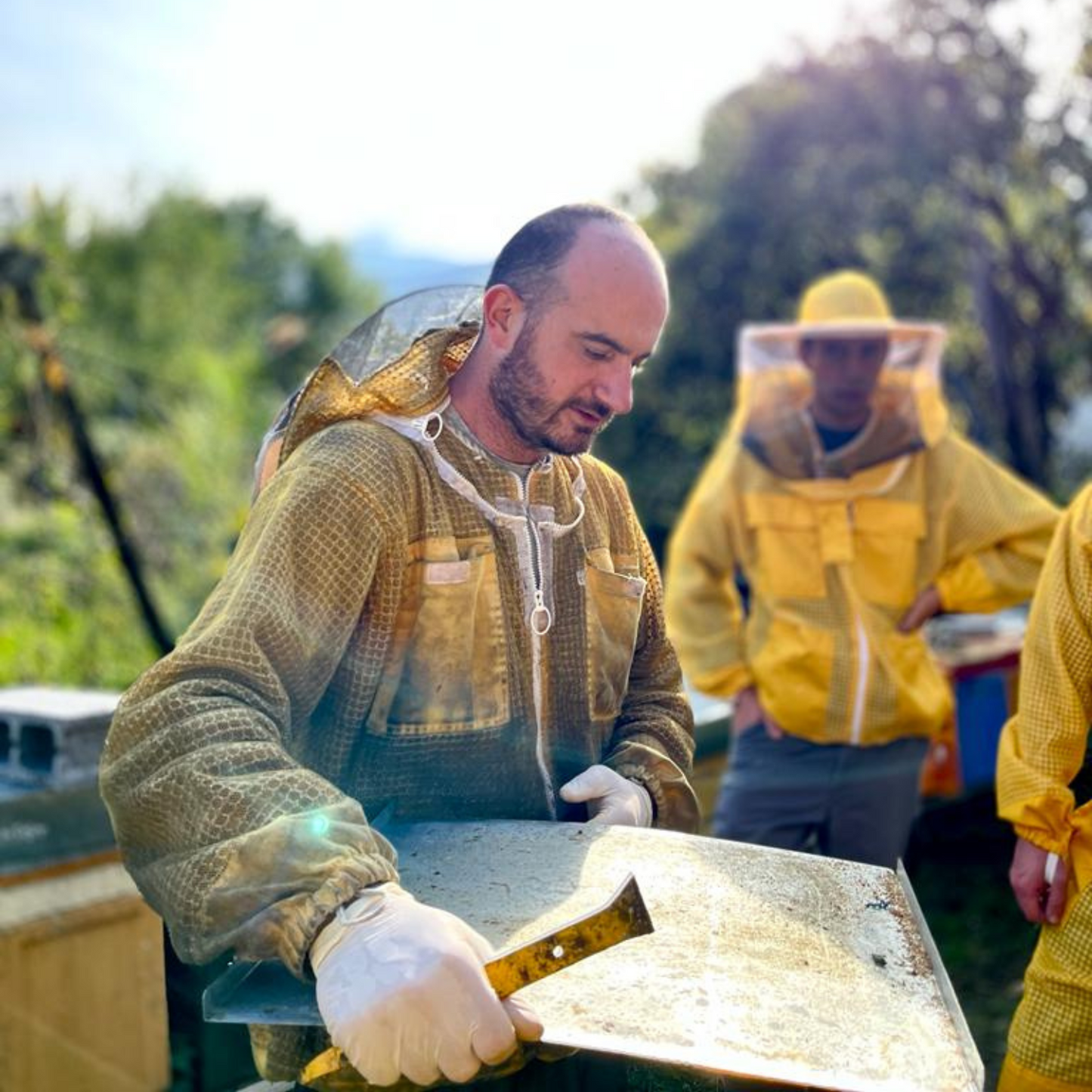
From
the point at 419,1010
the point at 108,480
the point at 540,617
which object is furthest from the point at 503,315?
the point at 108,480

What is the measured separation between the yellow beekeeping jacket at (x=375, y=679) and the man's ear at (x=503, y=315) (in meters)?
0.10

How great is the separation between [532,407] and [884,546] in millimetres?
2037

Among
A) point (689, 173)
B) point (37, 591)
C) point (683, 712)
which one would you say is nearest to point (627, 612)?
point (683, 712)

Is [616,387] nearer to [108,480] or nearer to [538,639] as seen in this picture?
[538,639]

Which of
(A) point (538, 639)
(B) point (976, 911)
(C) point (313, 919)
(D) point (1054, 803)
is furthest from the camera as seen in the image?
(B) point (976, 911)

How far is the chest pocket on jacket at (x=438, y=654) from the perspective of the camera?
1.87 m

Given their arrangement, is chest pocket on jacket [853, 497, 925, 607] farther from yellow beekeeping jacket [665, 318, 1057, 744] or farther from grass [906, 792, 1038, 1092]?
grass [906, 792, 1038, 1092]

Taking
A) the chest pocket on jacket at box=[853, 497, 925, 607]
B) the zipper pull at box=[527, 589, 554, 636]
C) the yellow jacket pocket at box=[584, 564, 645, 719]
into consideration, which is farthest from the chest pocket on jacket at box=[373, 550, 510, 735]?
the chest pocket on jacket at box=[853, 497, 925, 607]

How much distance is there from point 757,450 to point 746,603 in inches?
34.3

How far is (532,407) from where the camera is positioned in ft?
6.48

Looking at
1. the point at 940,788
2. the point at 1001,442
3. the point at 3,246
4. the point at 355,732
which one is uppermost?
the point at 3,246

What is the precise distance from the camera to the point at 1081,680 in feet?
7.84

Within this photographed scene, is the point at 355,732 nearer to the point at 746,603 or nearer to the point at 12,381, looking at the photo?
the point at 746,603

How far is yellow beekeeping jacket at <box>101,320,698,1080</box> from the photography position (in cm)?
147
